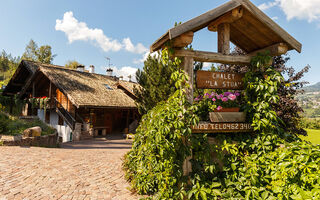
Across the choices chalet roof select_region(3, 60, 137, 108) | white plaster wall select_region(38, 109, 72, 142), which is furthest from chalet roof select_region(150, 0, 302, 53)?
white plaster wall select_region(38, 109, 72, 142)

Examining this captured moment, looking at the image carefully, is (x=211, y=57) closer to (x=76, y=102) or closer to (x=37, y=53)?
(x=76, y=102)

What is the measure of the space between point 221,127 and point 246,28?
248 cm

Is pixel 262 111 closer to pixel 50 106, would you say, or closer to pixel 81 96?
pixel 81 96

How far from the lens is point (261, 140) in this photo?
153 inches

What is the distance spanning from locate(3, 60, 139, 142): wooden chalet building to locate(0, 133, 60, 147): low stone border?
3451 millimetres

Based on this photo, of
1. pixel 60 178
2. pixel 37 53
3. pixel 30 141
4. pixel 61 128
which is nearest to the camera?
pixel 60 178

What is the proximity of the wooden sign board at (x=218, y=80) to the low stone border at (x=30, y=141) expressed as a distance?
9.13 m

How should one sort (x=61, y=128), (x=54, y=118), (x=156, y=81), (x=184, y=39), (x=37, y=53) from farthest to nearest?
(x=37, y=53) < (x=54, y=118) < (x=61, y=128) < (x=156, y=81) < (x=184, y=39)

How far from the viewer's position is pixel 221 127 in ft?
12.9

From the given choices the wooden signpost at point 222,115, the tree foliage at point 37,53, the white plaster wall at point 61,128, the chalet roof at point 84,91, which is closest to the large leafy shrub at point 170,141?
the wooden signpost at point 222,115

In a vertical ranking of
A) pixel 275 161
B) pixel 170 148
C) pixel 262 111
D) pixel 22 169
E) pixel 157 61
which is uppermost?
pixel 157 61

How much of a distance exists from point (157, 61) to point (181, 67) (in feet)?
22.9

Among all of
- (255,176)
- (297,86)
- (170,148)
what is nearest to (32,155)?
(170,148)

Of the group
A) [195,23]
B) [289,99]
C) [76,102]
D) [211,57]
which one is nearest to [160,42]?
[195,23]
